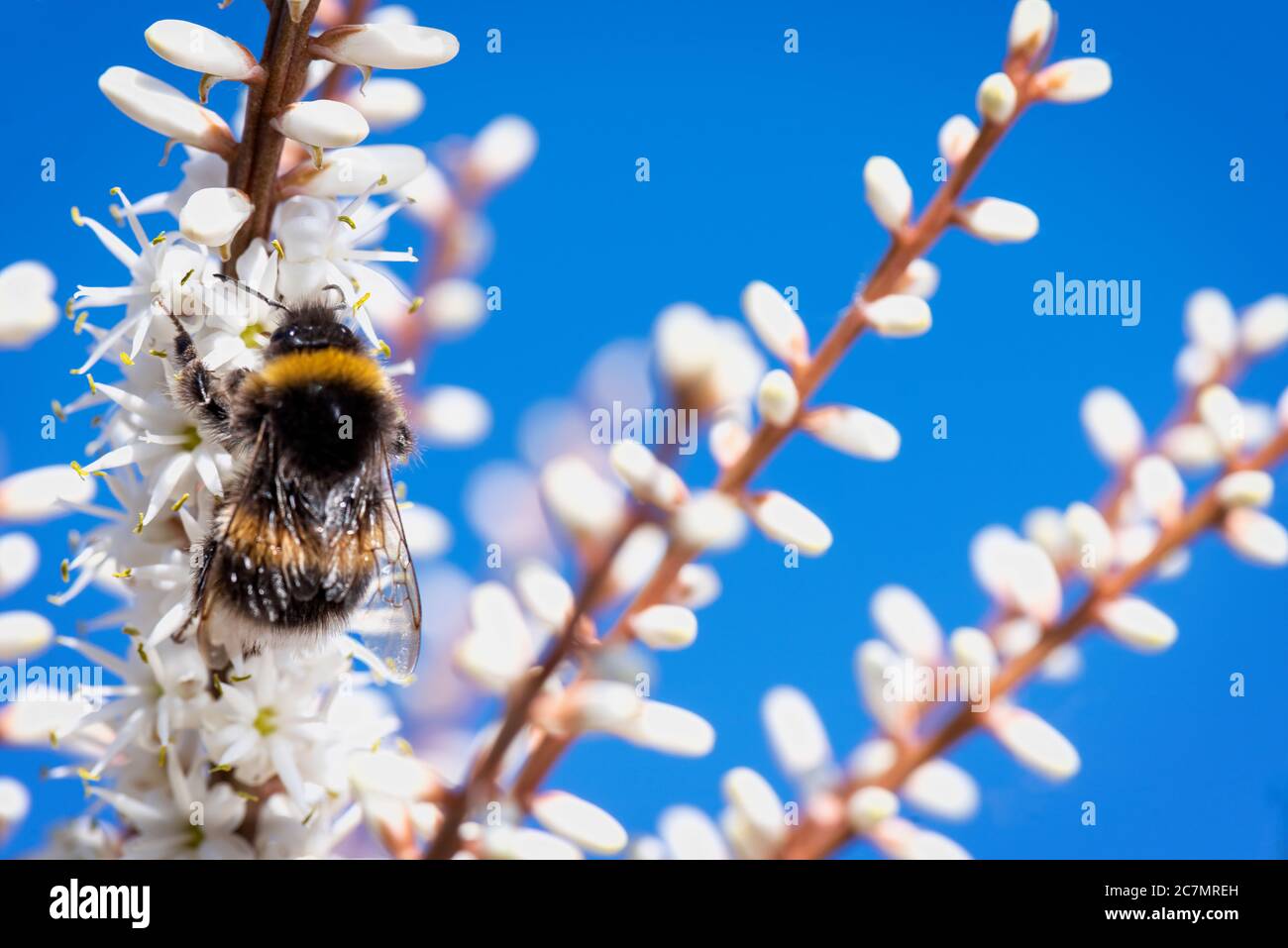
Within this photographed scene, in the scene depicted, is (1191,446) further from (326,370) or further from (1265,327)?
(326,370)

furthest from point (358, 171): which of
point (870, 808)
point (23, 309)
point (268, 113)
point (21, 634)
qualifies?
point (870, 808)

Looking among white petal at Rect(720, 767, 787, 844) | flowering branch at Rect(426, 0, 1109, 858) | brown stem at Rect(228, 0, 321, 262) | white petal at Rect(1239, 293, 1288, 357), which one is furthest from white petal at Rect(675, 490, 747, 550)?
white petal at Rect(1239, 293, 1288, 357)

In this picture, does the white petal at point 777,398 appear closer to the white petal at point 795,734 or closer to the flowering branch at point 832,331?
the flowering branch at point 832,331

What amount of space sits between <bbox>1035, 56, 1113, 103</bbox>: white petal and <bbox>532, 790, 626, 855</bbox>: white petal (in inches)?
14.7

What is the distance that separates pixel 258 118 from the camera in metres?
0.55

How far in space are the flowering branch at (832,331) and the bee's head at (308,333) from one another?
0.16 meters

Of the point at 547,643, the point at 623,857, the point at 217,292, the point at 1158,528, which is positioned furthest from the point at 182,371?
the point at 1158,528

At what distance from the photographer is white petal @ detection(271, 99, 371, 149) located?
1.69 ft

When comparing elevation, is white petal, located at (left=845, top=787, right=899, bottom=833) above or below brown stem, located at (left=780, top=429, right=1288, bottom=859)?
below

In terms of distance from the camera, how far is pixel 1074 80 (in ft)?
1.88

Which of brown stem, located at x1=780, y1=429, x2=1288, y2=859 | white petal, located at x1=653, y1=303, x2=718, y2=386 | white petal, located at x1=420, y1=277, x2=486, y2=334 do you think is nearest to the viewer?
white petal, located at x1=653, y1=303, x2=718, y2=386

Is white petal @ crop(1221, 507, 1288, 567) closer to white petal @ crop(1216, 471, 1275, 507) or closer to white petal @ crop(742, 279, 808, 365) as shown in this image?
white petal @ crop(1216, 471, 1275, 507)

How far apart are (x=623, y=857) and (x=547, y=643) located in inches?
5.0
